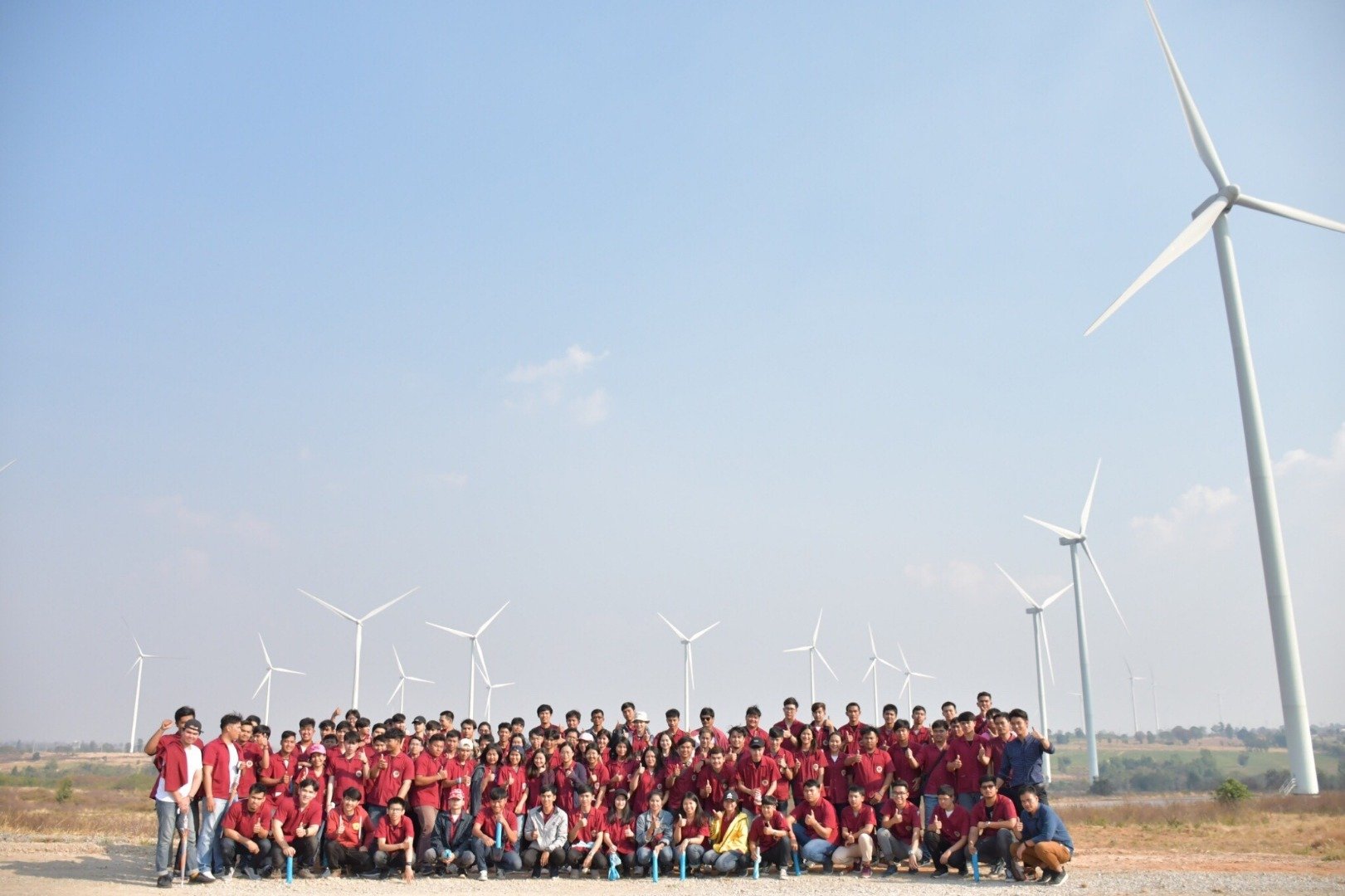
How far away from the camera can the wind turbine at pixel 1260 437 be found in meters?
18.7

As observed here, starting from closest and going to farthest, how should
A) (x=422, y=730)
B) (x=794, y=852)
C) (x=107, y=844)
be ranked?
(x=794, y=852), (x=422, y=730), (x=107, y=844)

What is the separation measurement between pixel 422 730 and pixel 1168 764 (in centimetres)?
9759

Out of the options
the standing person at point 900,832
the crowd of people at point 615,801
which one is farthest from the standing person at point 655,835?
the standing person at point 900,832

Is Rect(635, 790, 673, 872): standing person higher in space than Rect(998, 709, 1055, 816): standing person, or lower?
lower

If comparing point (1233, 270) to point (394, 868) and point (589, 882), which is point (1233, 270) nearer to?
point (589, 882)

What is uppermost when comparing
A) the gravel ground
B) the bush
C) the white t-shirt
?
the white t-shirt

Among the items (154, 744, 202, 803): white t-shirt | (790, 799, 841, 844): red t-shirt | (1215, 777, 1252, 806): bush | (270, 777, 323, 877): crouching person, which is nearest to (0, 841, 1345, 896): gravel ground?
(270, 777, 323, 877): crouching person

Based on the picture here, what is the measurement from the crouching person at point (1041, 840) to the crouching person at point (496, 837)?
808 cm

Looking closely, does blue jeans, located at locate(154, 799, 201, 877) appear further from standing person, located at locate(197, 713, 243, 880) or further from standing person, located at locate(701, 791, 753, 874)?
standing person, located at locate(701, 791, 753, 874)

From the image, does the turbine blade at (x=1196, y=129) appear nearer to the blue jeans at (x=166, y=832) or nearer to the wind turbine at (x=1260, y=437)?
the wind turbine at (x=1260, y=437)

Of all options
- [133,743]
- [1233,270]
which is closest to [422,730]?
[1233,270]

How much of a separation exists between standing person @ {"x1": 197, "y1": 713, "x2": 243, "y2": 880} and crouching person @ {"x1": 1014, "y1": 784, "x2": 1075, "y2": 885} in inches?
492

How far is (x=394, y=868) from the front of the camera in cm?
1742

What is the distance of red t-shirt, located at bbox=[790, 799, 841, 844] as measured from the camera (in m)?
17.5
